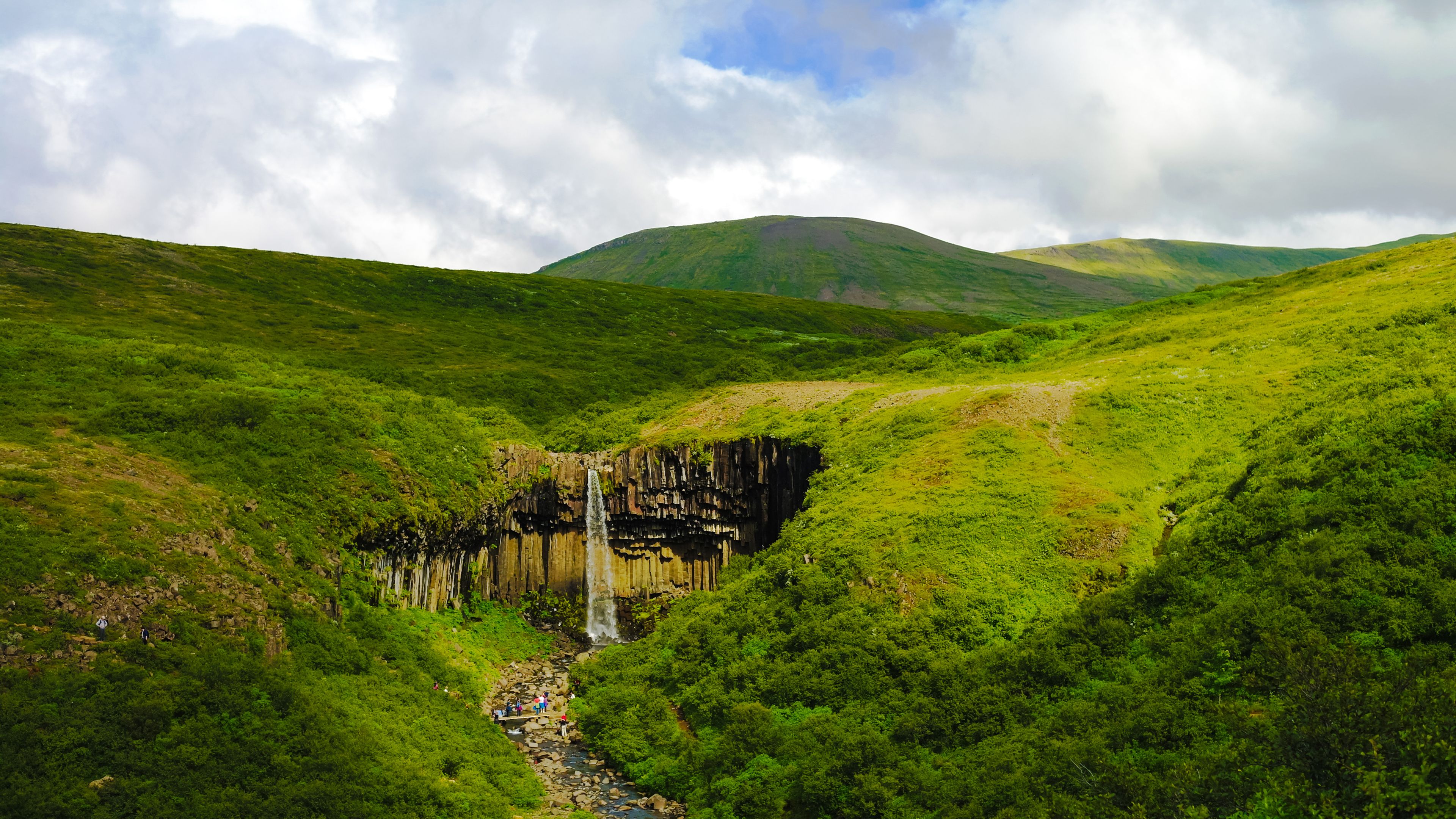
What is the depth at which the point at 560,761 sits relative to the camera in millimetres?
37562

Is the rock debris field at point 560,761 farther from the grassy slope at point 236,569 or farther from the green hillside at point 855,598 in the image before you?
the grassy slope at point 236,569

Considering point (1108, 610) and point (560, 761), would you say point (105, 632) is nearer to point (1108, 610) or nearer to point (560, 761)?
point (560, 761)

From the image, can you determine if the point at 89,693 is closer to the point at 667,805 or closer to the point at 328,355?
the point at 667,805

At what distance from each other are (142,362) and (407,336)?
1959 inches

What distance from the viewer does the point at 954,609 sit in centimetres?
3619

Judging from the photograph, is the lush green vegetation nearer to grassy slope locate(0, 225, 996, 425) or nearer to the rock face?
the rock face

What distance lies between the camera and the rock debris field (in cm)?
3353

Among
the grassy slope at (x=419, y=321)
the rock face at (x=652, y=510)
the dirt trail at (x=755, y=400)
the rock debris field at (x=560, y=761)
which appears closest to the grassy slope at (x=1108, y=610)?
the rock debris field at (x=560, y=761)

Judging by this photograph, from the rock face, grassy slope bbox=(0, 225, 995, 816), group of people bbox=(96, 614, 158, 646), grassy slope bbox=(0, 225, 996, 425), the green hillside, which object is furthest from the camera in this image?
grassy slope bbox=(0, 225, 996, 425)

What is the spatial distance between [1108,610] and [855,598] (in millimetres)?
10875

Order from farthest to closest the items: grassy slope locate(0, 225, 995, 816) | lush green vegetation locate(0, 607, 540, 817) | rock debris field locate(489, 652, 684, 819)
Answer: rock debris field locate(489, 652, 684, 819)
grassy slope locate(0, 225, 995, 816)
lush green vegetation locate(0, 607, 540, 817)

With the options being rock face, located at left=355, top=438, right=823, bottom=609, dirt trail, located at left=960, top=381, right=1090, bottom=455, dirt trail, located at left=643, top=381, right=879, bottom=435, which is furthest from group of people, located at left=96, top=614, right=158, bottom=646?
dirt trail, located at left=960, top=381, right=1090, bottom=455

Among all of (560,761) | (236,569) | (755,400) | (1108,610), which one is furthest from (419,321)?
(1108,610)

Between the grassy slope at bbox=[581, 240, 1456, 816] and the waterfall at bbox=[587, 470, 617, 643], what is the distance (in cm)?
769
